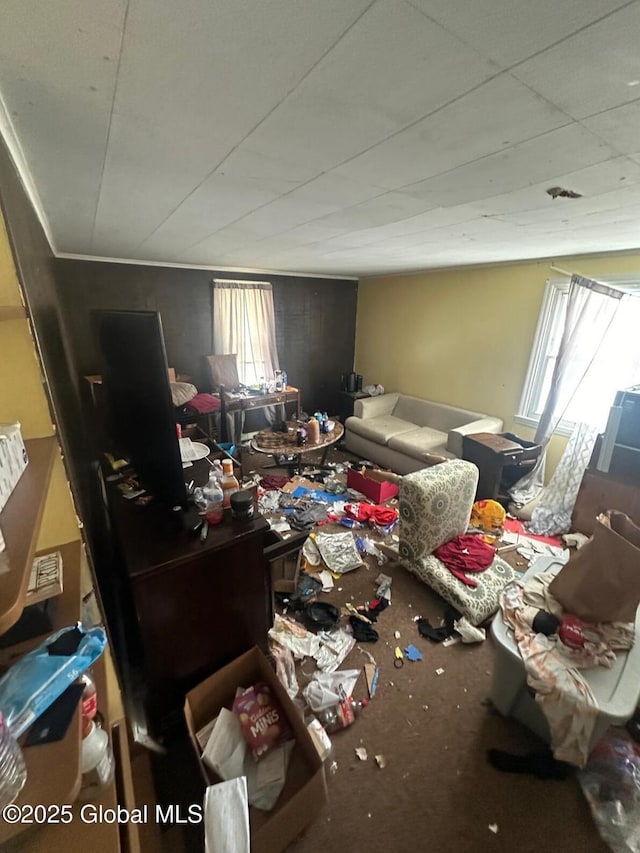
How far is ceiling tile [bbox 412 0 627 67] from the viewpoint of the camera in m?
0.56

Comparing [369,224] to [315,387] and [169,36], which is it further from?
[315,387]

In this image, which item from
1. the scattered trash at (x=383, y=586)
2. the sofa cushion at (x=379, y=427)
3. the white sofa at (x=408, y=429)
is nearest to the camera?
the scattered trash at (x=383, y=586)

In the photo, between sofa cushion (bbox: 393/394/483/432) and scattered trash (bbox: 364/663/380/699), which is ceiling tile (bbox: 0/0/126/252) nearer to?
scattered trash (bbox: 364/663/380/699)

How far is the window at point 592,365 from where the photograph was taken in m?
2.85

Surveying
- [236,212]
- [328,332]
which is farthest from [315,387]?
[236,212]

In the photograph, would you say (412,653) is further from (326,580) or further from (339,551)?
(339,551)

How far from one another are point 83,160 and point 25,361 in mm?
838

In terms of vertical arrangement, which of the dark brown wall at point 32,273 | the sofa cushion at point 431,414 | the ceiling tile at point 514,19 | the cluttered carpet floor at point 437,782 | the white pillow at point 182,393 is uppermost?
the ceiling tile at point 514,19

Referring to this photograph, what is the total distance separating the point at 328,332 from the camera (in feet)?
17.8

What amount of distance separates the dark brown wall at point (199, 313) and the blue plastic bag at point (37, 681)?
2.31 meters

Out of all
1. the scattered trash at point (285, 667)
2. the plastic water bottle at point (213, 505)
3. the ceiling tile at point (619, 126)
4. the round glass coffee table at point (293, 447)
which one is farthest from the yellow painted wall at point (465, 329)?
the plastic water bottle at point (213, 505)

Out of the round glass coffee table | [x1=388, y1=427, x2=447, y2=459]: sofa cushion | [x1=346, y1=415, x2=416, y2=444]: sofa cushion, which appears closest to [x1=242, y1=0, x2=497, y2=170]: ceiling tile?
the round glass coffee table

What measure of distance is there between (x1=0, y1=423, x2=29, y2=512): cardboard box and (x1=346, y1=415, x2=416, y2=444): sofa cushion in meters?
3.46

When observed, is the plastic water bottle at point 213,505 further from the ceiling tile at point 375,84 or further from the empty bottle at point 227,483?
the ceiling tile at point 375,84
